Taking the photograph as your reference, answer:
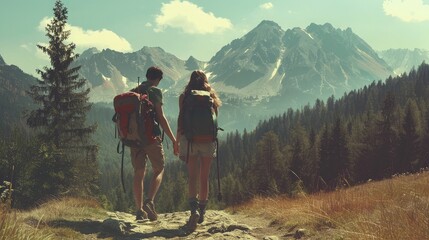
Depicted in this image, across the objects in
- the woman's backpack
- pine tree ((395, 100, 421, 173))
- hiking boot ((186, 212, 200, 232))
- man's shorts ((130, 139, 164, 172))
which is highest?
the woman's backpack

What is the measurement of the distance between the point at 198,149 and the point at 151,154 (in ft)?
3.68

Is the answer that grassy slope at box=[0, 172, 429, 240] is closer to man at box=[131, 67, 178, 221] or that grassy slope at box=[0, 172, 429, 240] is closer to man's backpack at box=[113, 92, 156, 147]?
man at box=[131, 67, 178, 221]

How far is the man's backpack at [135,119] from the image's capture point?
296 inches

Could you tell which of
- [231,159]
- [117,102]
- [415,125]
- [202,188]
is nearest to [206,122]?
[202,188]

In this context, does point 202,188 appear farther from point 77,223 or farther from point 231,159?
point 231,159

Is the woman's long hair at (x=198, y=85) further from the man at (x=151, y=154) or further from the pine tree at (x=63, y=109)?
the pine tree at (x=63, y=109)

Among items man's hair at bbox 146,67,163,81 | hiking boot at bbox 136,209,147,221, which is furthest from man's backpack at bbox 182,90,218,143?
hiking boot at bbox 136,209,147,221

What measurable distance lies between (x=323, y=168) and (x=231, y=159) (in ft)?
367

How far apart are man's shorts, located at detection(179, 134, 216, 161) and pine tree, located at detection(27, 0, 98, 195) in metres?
19.8

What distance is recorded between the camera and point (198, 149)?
7.43 meters

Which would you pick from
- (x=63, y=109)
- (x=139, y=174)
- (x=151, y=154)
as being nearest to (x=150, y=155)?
(x=151, y=154)

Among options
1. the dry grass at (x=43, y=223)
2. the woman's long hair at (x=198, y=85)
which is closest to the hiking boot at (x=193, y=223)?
the dry grass at (x=43, y=223)

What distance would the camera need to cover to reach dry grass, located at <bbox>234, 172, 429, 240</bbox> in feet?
12.5

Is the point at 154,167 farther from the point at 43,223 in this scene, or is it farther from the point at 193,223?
the point at 43,223
